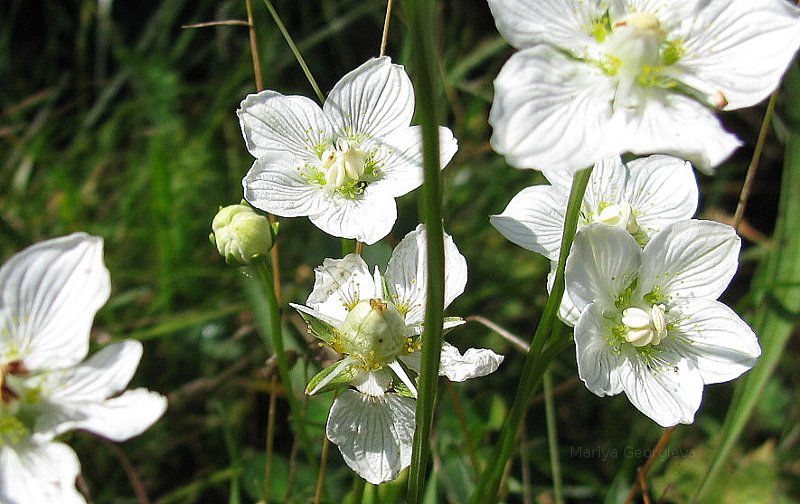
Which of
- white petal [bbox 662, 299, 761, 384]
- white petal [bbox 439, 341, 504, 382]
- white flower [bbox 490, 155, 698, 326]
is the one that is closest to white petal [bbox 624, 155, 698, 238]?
white flower [bbox 490, 155, 698, 326]

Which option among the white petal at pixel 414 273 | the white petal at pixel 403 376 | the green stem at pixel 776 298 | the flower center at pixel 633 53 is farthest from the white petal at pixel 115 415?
the green stem at pixel 776 298

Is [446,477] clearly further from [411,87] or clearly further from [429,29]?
[429,29]

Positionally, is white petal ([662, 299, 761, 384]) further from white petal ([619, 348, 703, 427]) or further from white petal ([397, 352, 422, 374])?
white petal ([397, 352, 422, 374])

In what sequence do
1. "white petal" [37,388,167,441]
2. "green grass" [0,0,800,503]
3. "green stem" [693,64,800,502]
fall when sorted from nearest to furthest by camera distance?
"white petal" [37,388,167,441] < "green stem" [693,64,800,502] < "green grass" [0,0,800,503]

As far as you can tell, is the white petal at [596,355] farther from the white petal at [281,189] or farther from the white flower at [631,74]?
the white petal at [281,189]

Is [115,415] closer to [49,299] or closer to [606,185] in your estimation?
[49,299]

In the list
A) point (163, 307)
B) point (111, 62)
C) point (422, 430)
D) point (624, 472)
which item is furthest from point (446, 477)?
point (111, 62)

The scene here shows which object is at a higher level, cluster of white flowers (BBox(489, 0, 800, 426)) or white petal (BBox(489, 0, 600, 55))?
white petal (BBox(489, 0, 600, 55))
